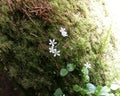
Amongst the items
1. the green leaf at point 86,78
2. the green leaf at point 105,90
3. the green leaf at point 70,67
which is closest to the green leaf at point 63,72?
the green leaf at point 70,67

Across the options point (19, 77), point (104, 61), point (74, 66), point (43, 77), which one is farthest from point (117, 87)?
point (19, 77)

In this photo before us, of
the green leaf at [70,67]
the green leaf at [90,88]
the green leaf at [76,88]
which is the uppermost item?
the green leaf at [70,67]

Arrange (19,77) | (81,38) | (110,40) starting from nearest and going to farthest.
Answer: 1. (19,77)
2. (81,38)
3. (110,40)

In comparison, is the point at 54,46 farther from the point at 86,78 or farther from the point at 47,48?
the point at 86,78

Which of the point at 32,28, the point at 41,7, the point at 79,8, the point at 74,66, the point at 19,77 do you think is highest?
the point at 79,8

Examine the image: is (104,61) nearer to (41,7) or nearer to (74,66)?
(74,66)

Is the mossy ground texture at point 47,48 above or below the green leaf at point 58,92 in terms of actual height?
above

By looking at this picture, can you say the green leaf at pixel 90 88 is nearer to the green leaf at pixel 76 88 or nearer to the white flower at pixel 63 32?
the green leaf at pixel 76 88

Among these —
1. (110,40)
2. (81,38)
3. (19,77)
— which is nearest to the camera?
(19,77)

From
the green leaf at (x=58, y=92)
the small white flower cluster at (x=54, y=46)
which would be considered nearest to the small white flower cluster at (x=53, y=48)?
the small white flower cluster at (x=54, y=46)
